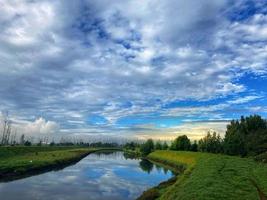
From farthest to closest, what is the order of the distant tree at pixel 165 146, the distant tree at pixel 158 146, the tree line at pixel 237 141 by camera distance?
the distant tree at pixel 158 146, the distant tree at pixel 165 146, the tree line at pixel 237 141

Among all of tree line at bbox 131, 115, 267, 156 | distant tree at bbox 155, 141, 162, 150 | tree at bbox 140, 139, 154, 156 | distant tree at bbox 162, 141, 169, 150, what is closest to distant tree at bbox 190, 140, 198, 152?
tree line at bbox 131, 115, 267, 156

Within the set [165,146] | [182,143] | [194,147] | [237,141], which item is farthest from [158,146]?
[237,141]

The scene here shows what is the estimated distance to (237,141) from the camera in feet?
297

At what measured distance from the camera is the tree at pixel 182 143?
463 feet

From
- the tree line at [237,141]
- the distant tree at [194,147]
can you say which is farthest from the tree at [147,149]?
the distant tree at [194,147]

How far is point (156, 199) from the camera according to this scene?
134 ft

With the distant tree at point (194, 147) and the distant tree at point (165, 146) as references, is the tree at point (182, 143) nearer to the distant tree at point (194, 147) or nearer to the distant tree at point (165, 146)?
the distant tree at point (194, 147)

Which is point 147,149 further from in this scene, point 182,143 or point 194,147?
point 194,147

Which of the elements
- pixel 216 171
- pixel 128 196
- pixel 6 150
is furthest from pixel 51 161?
pixel 216 171

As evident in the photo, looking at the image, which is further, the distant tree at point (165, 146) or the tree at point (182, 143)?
the distant tree at point (165, 146)

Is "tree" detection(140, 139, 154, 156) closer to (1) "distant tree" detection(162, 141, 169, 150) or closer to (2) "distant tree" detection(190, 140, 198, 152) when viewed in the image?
(1) "distant tree" detection(162, 141, 169, 150)

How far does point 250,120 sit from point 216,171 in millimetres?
88458

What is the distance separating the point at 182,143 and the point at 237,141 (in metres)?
54.1

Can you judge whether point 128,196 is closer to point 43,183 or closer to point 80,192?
point 80,192
